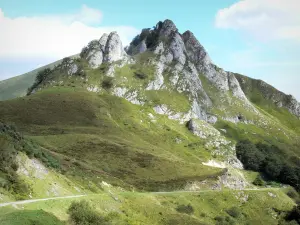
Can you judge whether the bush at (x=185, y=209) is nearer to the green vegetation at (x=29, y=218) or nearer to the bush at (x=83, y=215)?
the bush at (x=83, y=215)

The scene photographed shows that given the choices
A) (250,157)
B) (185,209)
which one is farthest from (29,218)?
(250,157)

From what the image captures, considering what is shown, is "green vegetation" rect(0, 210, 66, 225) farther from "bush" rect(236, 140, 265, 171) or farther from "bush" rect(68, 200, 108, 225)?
"bush" rect(236, 140, 265, 171)

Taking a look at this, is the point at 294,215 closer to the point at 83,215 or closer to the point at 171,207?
the point at 171,207

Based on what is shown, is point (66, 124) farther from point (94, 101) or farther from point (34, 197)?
point (34, 197)

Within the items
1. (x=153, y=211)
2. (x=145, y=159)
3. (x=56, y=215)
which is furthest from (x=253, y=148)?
(x=56, y=215)

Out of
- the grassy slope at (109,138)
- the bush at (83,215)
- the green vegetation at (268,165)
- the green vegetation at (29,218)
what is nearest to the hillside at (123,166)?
the green vegetation at (29,218)

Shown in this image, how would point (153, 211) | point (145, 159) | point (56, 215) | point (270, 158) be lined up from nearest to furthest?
point (56, 215) → point (153, 211) → point (145, 159) → point (270, 158)
